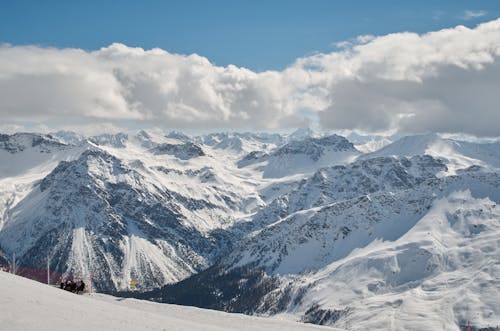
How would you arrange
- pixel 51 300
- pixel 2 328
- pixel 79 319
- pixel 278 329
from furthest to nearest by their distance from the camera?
1. pixel 278 329
2. pixel 51 300
3. pixel 79 319
4. pixel 2 328

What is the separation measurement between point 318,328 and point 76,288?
3549 cm

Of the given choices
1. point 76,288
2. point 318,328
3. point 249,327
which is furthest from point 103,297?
point 318,328

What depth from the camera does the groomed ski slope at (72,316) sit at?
52.7 meters

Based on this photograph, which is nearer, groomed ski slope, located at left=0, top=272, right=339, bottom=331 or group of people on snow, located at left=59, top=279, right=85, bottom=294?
groomed ski slope, located at left=0, top=272, right=339, bottom=331

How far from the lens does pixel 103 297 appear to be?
277 ft

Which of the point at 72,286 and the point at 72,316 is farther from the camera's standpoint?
the point at 72,286

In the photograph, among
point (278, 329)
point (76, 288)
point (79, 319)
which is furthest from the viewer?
point (76, 288)

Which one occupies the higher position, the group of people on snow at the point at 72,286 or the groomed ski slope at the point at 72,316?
the groomed ski slope at the point at 72,316

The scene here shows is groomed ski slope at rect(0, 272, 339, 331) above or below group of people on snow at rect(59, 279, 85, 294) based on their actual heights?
above

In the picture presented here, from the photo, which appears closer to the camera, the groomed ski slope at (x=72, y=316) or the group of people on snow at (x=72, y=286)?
the groomed ski slope at (x=72, y=316)

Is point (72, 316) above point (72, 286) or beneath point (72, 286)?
above

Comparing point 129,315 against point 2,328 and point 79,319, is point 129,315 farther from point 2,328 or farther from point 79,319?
point 2,328

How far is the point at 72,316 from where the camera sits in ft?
185

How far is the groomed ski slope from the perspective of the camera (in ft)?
173
